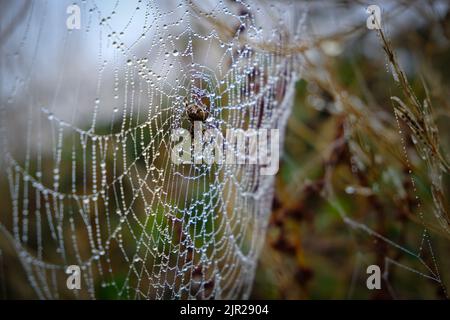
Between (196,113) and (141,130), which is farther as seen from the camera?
(196,113)

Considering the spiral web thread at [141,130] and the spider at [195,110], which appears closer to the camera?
the spiral web thread at [141,130]

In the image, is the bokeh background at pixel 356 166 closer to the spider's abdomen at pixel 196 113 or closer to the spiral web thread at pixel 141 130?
the spiral web thread at pixel 141 130

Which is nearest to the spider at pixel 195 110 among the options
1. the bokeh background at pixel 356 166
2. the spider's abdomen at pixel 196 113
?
the spider's abdomen at pixel 196 113

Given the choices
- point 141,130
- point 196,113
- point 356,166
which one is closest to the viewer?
point 141,130

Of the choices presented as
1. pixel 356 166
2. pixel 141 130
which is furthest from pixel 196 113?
pixel 356 166

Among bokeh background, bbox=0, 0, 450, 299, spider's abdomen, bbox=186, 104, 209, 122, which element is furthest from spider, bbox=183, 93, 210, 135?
bokeh background, bbox=0, 0, 450, 299

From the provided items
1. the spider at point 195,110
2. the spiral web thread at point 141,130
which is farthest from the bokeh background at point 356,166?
the spider at point 195,110

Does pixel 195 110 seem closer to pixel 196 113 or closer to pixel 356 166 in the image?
pixel 196 113
